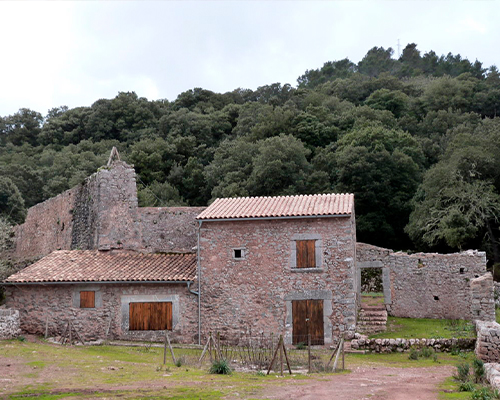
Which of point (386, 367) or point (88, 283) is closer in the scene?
point (386, 367)

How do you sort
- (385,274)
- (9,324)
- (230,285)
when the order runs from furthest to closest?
(385,274)
(230,285)
(9,324)

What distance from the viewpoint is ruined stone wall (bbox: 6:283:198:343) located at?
22.1 meters

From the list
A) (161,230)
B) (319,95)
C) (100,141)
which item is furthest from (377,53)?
(161,230)

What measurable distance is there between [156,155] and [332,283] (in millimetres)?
33452

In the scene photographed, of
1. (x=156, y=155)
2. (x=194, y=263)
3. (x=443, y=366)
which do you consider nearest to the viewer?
(x=443, y=366)

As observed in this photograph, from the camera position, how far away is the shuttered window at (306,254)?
2159cm

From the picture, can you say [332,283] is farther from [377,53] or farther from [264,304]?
[377,53]

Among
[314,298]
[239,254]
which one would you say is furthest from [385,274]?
[239,254]

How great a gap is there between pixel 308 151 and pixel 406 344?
25.9 metres

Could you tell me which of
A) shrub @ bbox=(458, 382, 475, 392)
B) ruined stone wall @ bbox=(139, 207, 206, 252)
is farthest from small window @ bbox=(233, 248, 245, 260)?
shrub @ bbox=(458, 382, 475, 392)

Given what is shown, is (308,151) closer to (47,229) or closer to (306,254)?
(47,229)

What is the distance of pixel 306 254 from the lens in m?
21.6

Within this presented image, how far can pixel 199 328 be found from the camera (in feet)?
72.2

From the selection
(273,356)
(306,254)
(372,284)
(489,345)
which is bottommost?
(273,356)
